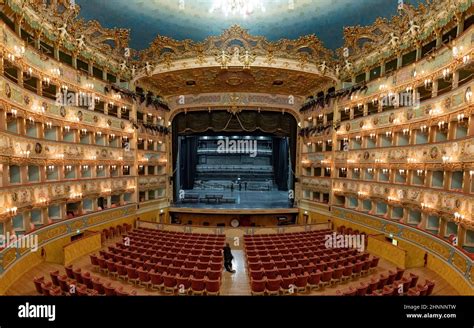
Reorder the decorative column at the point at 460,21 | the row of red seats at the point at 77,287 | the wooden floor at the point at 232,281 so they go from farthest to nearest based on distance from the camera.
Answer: the decorative column at the point at 460,21 → the wooden floor at the point at 232,281 → the row of red seats at the point at 77,287

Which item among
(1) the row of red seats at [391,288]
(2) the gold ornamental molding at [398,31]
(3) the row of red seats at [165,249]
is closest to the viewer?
(1) the row of red seats at [391,288]

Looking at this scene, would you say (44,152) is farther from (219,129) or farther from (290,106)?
(290,106)

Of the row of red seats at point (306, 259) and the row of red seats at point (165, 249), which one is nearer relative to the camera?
the row of red seats at point (306, 259)

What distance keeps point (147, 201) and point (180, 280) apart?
15.1m

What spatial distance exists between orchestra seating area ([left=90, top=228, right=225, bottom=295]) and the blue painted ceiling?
1440 centimetres

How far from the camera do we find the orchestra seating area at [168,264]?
32.3 ft

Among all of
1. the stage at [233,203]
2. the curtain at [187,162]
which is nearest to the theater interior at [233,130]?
the stage at [233,203]

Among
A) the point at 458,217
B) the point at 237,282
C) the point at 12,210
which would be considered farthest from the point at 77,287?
the point at 458,217

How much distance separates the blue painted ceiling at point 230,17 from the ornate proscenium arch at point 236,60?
0.62m

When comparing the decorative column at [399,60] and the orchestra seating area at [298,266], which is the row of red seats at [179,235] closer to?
the orchestra seating area at [298,266]

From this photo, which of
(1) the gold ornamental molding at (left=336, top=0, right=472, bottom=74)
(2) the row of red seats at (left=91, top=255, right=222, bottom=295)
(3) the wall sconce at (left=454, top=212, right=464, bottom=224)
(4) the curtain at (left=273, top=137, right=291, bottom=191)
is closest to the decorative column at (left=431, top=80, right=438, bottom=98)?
(1) the gold ornamental molding at (left=336, top=0, right=472, bottom=74)
